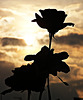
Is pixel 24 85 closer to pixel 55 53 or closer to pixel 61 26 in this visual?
pixel 55 53

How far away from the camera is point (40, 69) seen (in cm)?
290

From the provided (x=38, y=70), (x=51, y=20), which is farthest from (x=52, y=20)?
(x=38, y=70)

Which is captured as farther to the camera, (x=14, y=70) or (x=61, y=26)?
(x=14, y=70)

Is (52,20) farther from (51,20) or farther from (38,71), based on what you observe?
(38,71)

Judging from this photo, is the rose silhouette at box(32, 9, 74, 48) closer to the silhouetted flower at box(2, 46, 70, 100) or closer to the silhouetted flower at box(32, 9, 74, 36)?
the silhouetted flower at box(32, 9, 74, 36)

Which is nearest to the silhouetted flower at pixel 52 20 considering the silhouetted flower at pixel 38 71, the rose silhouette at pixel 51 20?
the rose silhouette at pixel 51 20

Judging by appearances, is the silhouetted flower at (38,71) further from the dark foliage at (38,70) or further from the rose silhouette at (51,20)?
the rose silhouette at (51,20)

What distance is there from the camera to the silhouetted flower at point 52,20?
2.96 meters

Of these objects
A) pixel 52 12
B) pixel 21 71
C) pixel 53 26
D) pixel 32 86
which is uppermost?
pixel 52 12

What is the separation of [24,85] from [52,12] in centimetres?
110

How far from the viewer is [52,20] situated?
9.81ft

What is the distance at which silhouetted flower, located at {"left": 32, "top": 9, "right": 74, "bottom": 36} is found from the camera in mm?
2959

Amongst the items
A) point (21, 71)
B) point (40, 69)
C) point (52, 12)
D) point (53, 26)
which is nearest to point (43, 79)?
point (40, 69)

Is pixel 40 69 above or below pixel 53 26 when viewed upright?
below
